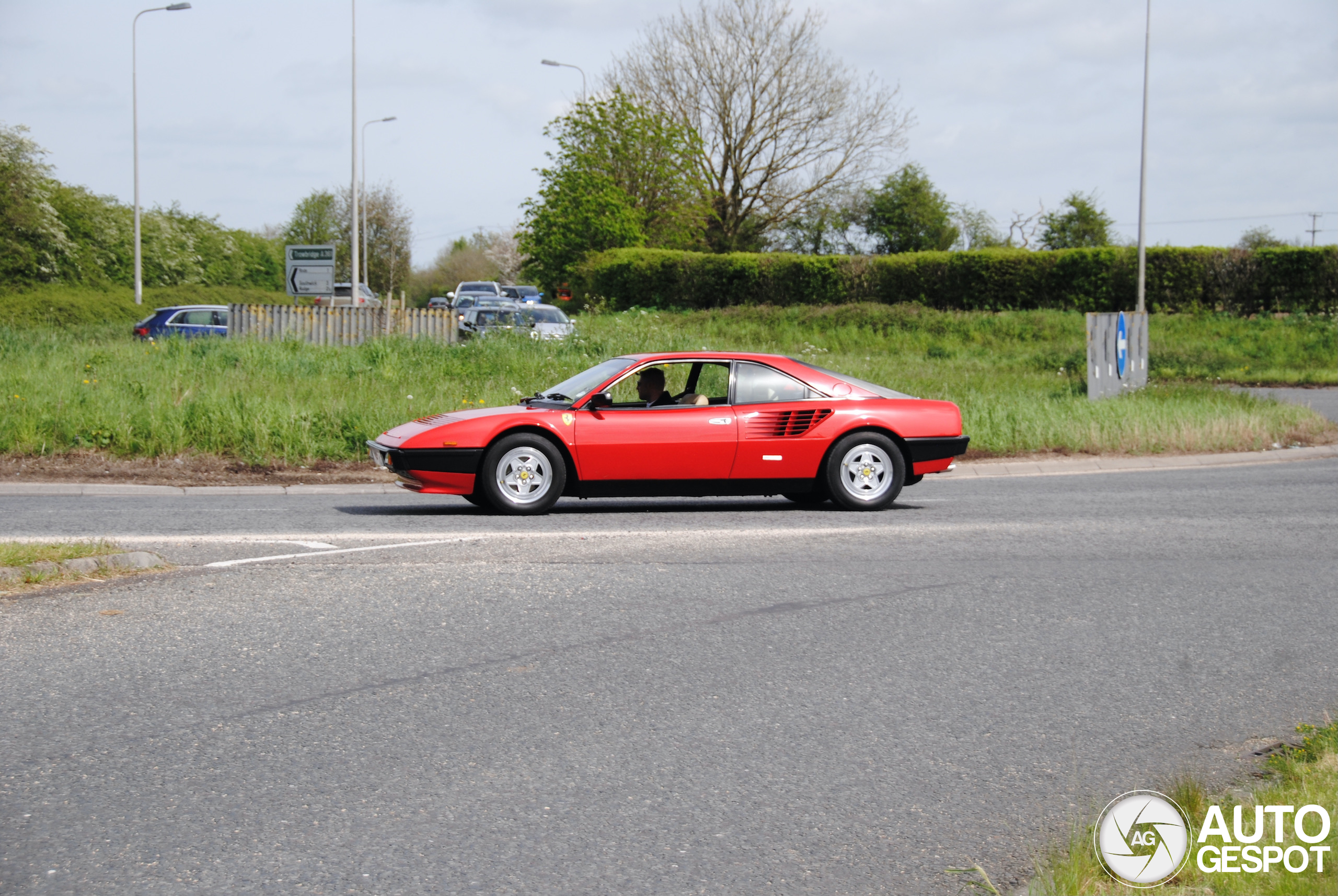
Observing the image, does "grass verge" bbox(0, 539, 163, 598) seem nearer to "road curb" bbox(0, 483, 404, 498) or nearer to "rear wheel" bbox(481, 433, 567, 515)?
"rear wheel" bbox(481, 433, 567, 515)

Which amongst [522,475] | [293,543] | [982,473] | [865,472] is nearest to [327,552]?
[293,543]

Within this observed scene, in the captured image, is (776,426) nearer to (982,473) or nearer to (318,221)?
(982,473)

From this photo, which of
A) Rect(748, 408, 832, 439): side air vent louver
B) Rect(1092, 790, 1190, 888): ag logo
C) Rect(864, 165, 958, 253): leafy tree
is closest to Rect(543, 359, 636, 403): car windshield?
Rect(748, 408, 832, 439): side air vent louver

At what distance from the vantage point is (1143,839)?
3240 mm

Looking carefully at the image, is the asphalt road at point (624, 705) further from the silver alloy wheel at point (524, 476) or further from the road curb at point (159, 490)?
the road curb at point (159, 490)

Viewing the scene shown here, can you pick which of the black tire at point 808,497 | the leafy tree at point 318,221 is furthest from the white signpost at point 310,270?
the leafy tree at point 318,221

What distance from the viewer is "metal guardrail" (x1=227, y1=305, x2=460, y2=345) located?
22.9 meters

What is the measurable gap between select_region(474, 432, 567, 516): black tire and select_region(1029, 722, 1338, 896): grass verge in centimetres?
646

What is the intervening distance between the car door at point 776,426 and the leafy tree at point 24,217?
161ft

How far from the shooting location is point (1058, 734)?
4.39 metres

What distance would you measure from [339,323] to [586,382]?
1407cm

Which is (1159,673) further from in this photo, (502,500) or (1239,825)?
(502,500)

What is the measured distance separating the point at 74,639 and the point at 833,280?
3254 centimetres

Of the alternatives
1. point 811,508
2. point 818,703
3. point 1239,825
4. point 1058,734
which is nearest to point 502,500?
point 811,508
